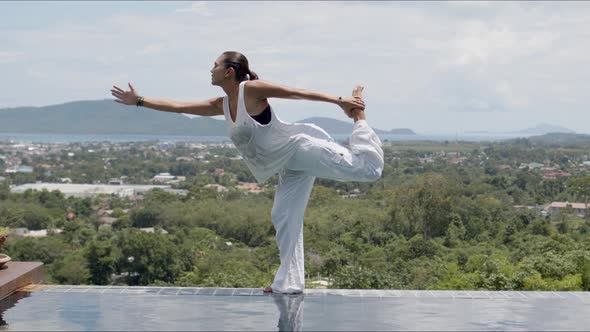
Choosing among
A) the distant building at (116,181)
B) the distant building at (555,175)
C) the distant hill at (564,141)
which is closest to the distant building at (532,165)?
the distant building at (555,175)

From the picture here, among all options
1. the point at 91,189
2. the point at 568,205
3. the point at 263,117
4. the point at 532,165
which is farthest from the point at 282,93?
the point at 91,189

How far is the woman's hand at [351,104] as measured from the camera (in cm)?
413

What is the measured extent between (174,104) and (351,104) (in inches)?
41.2

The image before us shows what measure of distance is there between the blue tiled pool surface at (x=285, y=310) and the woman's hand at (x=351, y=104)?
1042 millimetres

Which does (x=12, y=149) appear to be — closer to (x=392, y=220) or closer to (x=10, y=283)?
(x=392, y=220)

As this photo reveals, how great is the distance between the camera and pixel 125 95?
14.7 ft

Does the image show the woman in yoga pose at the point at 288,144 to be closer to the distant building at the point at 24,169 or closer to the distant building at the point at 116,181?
the distant building at the point at 116,181

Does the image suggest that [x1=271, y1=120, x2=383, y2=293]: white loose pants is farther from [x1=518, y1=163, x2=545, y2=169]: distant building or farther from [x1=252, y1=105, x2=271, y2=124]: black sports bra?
[x1=518, y1=163, x2=545, y2=169]: distant building

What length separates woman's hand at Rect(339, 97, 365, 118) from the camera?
413 cm

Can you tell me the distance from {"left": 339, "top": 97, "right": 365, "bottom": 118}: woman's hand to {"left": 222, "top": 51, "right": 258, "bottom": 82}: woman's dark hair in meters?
0.55

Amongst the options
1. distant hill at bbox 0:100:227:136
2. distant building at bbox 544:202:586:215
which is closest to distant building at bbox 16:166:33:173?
distant building at bbox 544:202:586:215

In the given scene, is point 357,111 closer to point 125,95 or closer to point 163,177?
point 125,95

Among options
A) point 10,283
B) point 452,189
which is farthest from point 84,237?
point 10,283

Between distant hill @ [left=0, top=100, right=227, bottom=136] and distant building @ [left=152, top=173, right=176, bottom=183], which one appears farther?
distant hill @ [left=0, top=100, right=227, bottom=136]
